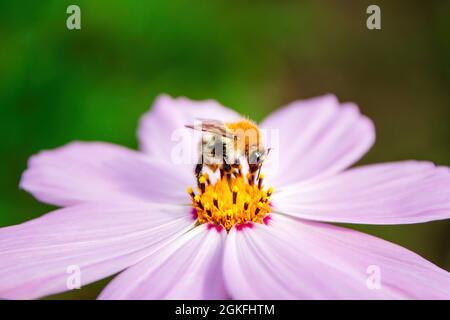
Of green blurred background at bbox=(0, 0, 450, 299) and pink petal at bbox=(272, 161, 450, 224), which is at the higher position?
green blurred background at bbox=(0, 0, 450, 299)

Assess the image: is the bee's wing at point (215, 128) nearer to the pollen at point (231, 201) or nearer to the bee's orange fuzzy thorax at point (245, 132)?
the bee's orange fuzzy thorax at point (245, 132)

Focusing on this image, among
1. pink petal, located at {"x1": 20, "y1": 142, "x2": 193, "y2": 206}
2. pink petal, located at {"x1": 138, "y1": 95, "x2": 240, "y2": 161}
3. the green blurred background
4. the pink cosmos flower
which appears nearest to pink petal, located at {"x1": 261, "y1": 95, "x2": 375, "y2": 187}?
the pink cosmos flower

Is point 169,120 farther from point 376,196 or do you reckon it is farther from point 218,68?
point 376,196

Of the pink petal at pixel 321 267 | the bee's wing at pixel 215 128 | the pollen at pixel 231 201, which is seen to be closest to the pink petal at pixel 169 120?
the pollen at pixel 231 201

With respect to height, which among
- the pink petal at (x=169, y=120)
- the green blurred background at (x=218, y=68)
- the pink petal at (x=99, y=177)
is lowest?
the pink petal at (x=99, y=177)

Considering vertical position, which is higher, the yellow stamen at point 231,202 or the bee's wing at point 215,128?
the bee's wing at point 215,128

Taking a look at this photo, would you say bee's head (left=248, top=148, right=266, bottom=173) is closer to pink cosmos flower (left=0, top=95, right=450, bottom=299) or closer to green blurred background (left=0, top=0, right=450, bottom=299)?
pink cosmos flower (left=0, top=95, right=450, bottom=299)

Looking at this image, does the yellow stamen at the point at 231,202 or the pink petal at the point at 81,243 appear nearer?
Answer: the pink petal at the point at 81,243

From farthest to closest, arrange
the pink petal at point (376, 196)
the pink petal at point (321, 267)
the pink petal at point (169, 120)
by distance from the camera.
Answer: the pink petal at point (169, 120)
the pink petal at point (376, 196)
the pink petal at point (321, 267)
